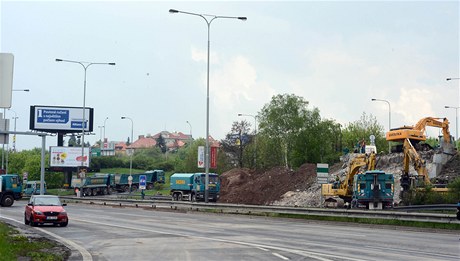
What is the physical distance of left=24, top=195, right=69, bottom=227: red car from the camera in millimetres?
29000

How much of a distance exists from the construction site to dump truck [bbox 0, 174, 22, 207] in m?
21.6

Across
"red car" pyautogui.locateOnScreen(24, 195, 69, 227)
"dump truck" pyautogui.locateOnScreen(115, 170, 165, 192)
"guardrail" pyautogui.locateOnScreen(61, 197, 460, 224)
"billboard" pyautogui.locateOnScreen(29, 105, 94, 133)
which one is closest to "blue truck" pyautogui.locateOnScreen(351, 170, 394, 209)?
"guardrail" pyautogui.locateOnScreen(61, 197, 460, 224)

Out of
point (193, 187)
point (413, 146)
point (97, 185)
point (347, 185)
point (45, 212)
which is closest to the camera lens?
point (45, 212)

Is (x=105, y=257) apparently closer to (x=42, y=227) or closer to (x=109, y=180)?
(x=42, y=227)

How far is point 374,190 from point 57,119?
6049 cm

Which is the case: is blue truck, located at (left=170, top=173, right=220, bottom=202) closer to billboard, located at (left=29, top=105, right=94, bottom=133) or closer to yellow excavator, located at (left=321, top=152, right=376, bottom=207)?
yellow excavator, located at (left=321, top=152, right=376, bottom=207)

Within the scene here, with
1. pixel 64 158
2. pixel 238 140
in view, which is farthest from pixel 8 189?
pixel 238 140

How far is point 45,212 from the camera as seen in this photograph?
95.3ft

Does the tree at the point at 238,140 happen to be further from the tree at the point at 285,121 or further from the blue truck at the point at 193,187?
the blue truck at the point at 193,187

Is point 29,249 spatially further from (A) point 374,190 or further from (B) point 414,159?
(B) point 414,159

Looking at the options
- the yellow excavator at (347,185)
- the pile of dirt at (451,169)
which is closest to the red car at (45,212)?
the yellow excavator at (347,185)

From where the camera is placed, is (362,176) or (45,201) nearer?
(45,201)

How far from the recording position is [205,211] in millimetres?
43125

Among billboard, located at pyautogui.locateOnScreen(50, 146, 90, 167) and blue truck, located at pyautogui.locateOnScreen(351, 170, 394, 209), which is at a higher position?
billboard, located at pyautogui.locateOnScreen(50, 146, 90, 167)
